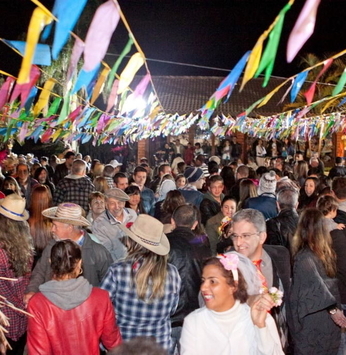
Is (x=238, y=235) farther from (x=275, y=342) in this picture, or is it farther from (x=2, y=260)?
(x=2, y=260)

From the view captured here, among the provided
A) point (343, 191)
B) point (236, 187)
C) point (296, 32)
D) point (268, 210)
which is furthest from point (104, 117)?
point (296, 32)

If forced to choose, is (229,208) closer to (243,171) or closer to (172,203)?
(172,203)

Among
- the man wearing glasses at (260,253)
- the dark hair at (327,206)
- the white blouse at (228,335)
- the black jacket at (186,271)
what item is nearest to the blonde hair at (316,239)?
the man wearing glasses at (260,253)

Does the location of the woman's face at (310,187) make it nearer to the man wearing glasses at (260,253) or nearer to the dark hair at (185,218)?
the dark hair at (185,218)

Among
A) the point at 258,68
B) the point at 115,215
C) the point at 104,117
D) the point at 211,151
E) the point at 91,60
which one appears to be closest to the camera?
the point at 91,60

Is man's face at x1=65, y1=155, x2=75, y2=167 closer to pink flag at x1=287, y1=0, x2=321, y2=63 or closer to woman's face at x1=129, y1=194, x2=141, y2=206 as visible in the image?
woman's face at x1=129, y1=194, x2=141, y2=206

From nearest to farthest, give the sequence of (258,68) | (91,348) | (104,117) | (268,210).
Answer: (91,348) → (258,68) → (268,210) → (104,117)

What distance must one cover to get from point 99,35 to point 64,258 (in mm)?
1432

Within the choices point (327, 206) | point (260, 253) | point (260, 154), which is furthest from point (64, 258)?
point (260, 154)

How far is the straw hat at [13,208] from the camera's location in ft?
14.1

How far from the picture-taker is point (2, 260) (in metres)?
3.84

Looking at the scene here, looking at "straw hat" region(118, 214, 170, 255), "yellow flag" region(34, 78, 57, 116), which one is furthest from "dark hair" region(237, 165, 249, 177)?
"straw hat" region(118, 214, 170, 255)

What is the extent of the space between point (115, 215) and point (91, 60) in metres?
3.18

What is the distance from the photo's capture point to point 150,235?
11.3 feet
